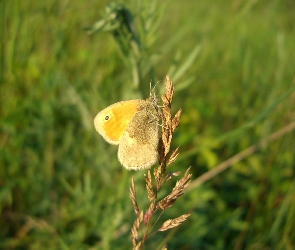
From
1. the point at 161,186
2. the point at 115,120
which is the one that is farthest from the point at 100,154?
the point at 161,186

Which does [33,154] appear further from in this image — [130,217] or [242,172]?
[242,172]

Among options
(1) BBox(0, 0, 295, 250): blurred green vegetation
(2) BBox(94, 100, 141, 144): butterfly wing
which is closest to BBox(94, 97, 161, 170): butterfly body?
(2) BBox(94, 100, 141, 144): butterfly wing

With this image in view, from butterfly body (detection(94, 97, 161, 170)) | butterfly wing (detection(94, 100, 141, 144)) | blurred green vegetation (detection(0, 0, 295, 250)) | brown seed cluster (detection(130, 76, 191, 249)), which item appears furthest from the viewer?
blurred green vegetation (detection(0, 0, 295, 250))

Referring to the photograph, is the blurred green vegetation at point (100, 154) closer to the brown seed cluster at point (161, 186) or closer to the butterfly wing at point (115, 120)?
the butterfly wing at point (115, 120)

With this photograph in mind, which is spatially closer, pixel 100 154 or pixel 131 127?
pixel 131 127

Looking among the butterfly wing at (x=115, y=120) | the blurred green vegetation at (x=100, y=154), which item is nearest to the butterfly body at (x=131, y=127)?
the butterfly wing at (x=115, y=120)

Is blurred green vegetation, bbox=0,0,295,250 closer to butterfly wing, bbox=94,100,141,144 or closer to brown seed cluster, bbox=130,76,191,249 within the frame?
butterfly wing, bbox=94,100,141,144

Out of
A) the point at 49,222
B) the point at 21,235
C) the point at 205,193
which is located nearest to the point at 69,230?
the point at 49,222

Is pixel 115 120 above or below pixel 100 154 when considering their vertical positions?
above

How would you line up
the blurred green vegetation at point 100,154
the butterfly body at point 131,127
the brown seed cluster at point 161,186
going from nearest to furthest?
the brown seed cluster at point 161,186, the butterfly body at point 131,127, the blurred green vegetation at point 100,154

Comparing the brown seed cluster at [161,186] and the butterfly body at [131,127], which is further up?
the butterfly body at [131,127]

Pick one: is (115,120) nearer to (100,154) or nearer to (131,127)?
(131,127)
